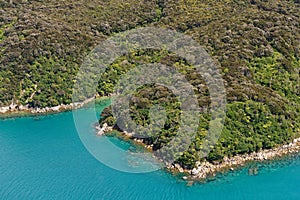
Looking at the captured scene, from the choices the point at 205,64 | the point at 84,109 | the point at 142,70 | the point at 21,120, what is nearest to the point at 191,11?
the point at 142,70

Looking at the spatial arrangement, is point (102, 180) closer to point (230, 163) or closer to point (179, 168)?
point (179, 168)

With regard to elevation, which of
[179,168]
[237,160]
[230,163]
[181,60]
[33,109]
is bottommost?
[33,109]

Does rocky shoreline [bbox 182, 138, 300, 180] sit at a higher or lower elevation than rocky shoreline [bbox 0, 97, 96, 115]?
higher

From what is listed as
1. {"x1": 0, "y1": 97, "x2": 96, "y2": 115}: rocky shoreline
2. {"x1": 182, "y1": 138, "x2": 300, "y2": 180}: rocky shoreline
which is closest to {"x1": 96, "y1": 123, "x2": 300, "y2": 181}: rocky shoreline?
{"x1": 182, "y1": 138, "x2": 300, "y2": 180}: rocky shoreline

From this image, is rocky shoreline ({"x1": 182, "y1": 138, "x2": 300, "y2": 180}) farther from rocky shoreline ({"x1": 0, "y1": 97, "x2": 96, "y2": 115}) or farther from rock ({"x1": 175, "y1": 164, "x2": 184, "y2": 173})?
rocky shoreline ({"x1": 0, "y1": 97, "x2": 96, "y2": 115})

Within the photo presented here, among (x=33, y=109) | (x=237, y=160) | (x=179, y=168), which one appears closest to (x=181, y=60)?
(x=237, y=160)

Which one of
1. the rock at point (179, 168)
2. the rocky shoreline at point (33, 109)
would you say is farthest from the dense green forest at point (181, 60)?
the rocky shoreline at point (33, 109)

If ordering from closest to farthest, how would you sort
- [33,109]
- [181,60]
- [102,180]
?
[102,180] → [33,109] → [181,60]
